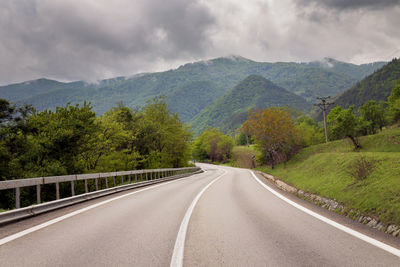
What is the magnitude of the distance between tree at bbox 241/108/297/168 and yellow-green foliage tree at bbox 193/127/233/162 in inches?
2402

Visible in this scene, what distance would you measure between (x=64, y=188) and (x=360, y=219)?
661 inches

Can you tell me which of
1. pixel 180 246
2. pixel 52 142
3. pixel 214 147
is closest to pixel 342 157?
pixel 180 246

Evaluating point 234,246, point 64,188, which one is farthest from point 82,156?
point 234,246

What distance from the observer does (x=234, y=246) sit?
5.05 meters

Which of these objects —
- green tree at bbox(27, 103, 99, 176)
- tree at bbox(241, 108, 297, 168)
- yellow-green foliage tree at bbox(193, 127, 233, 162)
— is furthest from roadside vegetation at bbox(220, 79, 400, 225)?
green tree at bbox(27, 103, 99, 176)

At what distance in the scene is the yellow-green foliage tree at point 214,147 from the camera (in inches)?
4144

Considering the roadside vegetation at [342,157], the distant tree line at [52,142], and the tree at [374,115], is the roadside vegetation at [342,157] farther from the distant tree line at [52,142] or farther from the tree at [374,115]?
the distant tree line at [52,142]

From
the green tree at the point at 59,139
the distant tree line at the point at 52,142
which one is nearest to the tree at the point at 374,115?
the distant tree line at the point at 52,142

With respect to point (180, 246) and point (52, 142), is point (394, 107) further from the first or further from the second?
point (180, 246)

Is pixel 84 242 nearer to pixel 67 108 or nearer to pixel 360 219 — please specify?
pixel 360 219

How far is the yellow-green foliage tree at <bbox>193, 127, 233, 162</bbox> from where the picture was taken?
105 metres

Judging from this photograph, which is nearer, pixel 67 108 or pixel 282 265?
pixel 282 265

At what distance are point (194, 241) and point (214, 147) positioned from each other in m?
107

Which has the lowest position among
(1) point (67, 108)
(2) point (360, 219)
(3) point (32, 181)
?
(2) point (360, 219)
